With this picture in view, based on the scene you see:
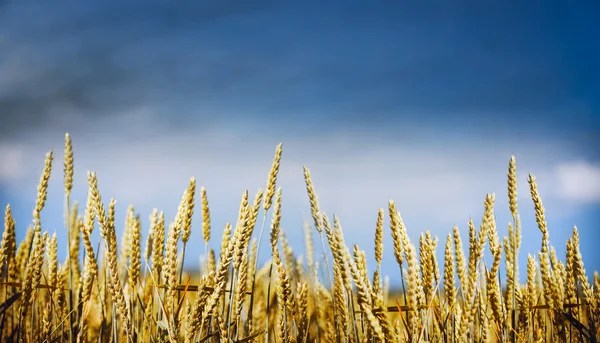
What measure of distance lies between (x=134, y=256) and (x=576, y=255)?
1.51m

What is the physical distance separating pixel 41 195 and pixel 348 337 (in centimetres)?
108

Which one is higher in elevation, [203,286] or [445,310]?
[203,286]

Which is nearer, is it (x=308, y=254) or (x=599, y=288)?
(x=599, y=288)

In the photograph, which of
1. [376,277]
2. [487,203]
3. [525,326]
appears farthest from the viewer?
[525,326]

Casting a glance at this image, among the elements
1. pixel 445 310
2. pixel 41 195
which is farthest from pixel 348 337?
pixel 41 195

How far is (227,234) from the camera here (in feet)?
4.02

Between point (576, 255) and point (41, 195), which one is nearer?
point (41, 195)

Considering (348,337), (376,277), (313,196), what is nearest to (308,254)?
(376,277)

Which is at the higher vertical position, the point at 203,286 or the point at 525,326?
the point at 203,286

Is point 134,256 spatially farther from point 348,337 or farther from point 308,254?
point 308,254

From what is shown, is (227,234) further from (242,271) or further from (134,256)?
(134,256)

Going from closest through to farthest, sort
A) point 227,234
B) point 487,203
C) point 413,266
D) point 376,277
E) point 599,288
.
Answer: point 413,266
point 227,234
point 487,203
point 376,277
point 599,288

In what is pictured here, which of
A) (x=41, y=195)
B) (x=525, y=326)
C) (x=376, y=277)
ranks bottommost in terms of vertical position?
(x=525, y=326)

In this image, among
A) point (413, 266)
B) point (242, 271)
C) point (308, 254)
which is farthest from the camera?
point (308, 254)
